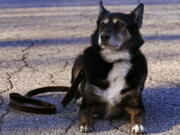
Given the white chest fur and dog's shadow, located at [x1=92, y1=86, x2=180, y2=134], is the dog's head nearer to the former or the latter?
the white chest fur

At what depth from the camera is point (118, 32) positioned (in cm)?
382

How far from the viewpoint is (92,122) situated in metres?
3.84

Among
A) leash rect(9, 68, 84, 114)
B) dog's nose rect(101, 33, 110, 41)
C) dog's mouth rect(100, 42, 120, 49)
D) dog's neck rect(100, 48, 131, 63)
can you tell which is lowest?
leash rect(9, 68, 84, 114)

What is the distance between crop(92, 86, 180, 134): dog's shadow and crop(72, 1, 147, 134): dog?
110mm

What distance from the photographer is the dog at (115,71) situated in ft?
12.6

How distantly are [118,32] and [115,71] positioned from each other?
29 cm

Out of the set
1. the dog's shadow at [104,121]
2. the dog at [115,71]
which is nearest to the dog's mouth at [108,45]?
the dog at [115,71]

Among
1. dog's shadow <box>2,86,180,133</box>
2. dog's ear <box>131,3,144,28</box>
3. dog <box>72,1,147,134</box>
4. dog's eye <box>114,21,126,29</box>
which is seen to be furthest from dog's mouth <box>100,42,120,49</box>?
dog's shadow <box>2,86,180,133</box>

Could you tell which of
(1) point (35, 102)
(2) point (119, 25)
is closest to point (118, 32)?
(2) point (119, 25)

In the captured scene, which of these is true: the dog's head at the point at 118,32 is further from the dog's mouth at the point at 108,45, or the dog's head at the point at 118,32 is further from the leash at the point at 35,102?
the leash at the point at 35,102

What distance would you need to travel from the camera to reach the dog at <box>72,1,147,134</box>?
3.83m

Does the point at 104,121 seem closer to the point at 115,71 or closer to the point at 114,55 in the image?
the point at 115,71

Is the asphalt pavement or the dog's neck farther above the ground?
the dog's neck

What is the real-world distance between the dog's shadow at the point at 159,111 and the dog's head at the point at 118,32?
1.94 feet
